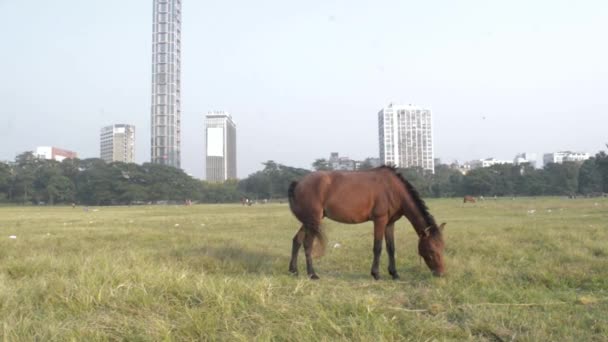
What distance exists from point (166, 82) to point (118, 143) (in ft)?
118

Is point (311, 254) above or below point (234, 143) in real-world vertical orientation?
below

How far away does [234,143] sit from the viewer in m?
130

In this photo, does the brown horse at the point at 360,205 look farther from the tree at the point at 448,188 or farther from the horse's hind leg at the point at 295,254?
the tree at the point at 448,188

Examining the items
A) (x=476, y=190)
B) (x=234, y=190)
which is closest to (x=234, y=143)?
(x=234, y=190)

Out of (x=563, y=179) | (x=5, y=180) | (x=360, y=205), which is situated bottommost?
(x=360, y=205)

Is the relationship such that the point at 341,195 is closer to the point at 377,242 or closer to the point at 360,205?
the point at 360,205

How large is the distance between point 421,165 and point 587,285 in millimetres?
98413

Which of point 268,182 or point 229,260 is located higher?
point 268,182

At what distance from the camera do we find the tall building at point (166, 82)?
95750 mm

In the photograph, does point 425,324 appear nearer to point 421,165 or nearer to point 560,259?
point 560,259

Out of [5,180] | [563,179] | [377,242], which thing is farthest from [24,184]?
[563,179]

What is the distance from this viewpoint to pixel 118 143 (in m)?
124

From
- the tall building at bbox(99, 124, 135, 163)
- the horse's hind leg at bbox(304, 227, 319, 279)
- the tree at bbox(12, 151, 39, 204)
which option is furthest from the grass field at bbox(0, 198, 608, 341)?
the tall building at bbox(99, 124, 135, 163)

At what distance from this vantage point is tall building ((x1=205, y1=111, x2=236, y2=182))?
117375 mm
